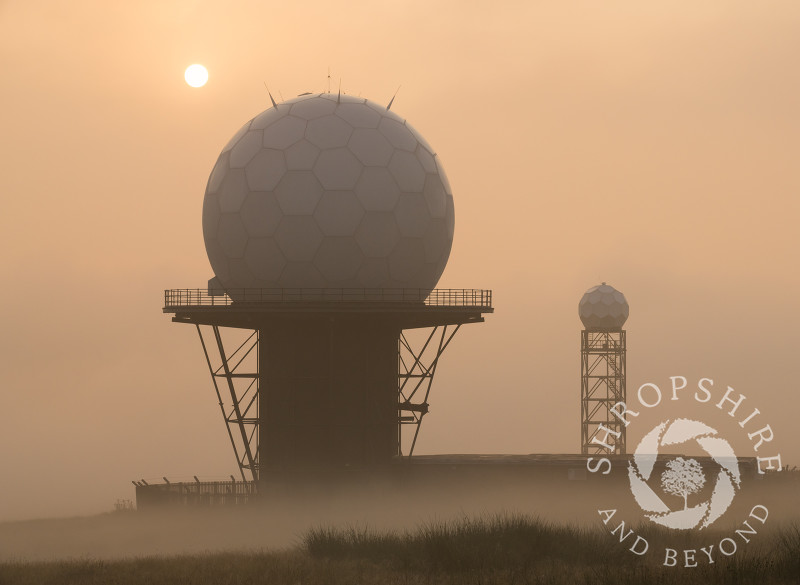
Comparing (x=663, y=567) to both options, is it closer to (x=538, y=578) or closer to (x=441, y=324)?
(x=538, y=578)

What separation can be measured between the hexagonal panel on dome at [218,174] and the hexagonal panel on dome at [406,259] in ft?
21.6

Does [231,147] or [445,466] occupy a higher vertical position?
[231,147]

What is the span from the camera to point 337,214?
4144 centimetres

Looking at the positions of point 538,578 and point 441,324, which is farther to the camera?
point 441,324

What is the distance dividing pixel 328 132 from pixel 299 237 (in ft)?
12.5

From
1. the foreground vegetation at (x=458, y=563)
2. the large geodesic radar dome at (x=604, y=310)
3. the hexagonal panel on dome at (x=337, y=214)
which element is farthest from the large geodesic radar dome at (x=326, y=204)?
the large geodesic radar dome at (x=604, y=310)

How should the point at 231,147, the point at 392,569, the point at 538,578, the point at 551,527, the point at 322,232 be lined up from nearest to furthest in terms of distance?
the point at 538,578
the point at 392,569
the point at 551,527
the point at 322,232
the point at 231,147

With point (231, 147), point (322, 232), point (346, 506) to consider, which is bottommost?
point (346, 506)

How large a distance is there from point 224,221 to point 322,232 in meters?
3.95

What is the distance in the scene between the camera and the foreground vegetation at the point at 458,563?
25.3 metres

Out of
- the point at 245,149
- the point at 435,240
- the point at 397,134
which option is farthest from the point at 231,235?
the point at 435,240

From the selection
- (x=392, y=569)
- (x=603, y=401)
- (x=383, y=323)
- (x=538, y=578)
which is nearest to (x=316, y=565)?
(x=392, y=569)

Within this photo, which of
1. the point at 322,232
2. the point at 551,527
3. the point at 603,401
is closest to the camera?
the point at 551,527

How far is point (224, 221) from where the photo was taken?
1705 inches
